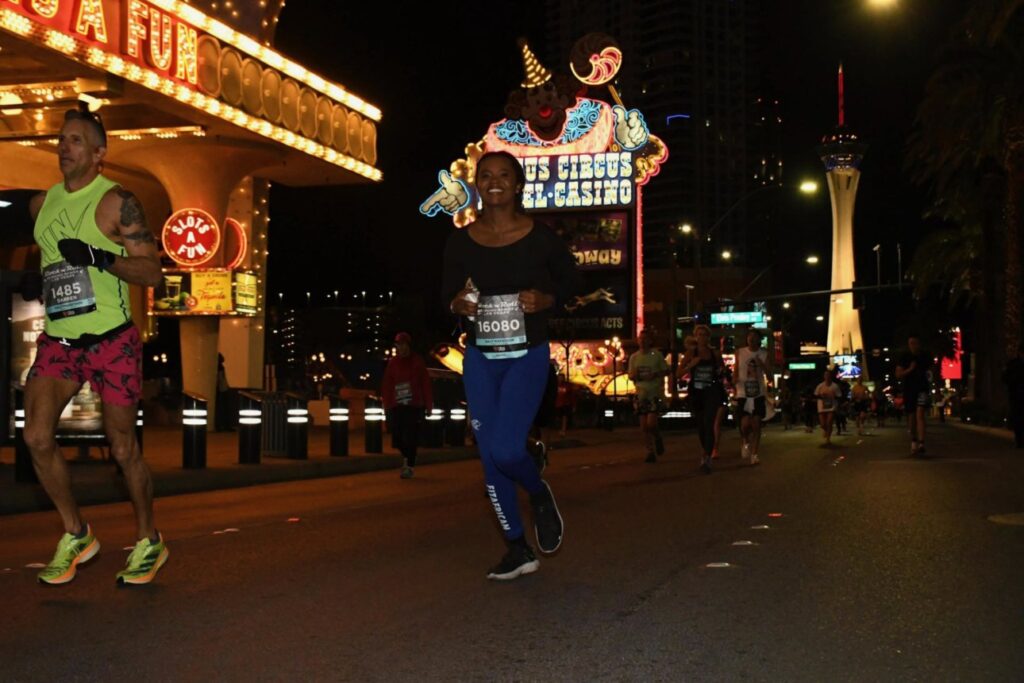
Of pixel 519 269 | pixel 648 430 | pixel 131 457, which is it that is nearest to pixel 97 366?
pixel 131 457

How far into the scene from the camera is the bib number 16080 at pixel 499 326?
639 centimetres

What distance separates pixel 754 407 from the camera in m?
17.7

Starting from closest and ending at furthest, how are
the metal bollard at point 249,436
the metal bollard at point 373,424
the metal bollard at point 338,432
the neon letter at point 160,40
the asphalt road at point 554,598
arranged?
the asphalt road at point 554,598
the metal bollard at point 249,436
the metal bollard at point 338,432
the metal bollard at point 373,424
the neon letter at point 160,40

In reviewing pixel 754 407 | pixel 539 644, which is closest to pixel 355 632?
pixel 539 644

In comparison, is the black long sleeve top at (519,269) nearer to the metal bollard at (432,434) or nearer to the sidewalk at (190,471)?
the sidewalk at (190,471)

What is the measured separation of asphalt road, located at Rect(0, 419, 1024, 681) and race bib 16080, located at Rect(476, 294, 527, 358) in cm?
112

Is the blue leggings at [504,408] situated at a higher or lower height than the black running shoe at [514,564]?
higher

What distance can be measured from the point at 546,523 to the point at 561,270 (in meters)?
1.28

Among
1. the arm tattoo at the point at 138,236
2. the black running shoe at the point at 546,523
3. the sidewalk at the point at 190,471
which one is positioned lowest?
the sidewalk at the point at 190,471

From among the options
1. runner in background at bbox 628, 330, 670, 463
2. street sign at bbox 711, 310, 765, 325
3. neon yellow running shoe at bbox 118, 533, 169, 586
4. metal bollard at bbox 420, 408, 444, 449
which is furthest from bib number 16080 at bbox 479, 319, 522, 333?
street sign at bbox 711, 310, 765, 325

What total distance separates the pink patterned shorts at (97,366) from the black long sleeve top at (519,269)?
5.06 feet

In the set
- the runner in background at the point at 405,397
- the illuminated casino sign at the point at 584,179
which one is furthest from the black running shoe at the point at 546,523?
the illuminated casino sign at the point at 584,179

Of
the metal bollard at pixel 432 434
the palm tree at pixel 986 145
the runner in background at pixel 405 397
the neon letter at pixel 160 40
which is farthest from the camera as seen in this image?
the palm tree at pixel 986 145

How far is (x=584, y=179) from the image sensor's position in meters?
57.2
